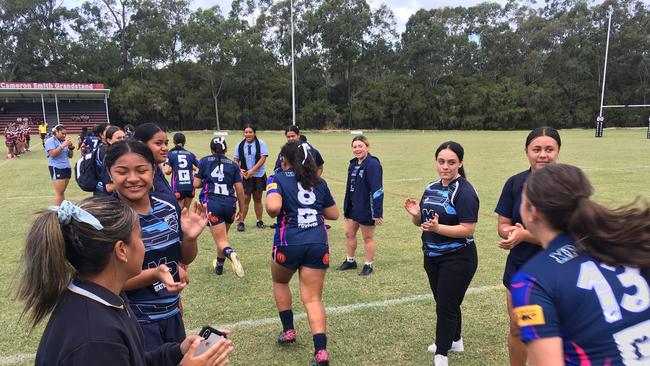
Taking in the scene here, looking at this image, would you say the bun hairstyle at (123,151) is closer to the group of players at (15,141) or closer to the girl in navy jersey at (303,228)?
the girl in navy jersey at (303,228)

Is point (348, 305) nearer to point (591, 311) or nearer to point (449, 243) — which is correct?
point (449, 243)

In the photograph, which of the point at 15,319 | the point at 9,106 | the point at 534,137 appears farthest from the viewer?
the point at 9,106

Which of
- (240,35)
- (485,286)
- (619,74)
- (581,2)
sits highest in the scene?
(581,2)

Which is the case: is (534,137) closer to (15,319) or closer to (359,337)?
(359,337)

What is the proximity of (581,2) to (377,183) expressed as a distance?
82.5m

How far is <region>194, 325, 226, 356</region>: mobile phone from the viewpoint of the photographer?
6.07 ft

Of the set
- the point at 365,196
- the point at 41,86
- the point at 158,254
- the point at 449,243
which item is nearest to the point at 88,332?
the point at 158,254

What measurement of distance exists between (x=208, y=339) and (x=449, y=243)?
2.28m

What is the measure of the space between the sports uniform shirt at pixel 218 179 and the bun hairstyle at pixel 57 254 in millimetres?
4862

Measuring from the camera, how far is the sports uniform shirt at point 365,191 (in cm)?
589

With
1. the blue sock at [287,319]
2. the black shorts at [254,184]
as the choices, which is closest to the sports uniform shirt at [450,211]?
the blue sock at [287,319]

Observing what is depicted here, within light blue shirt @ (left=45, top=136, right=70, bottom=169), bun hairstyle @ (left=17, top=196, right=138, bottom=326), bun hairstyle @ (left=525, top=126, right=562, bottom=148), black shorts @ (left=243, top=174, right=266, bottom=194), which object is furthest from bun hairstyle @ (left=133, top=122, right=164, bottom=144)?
light blue shirt @ (left=45, top=136, right=70, bottom=169)

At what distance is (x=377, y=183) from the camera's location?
232 inches

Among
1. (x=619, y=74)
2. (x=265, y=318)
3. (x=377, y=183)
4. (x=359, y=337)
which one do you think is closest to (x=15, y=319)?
(x=265, y=318)
